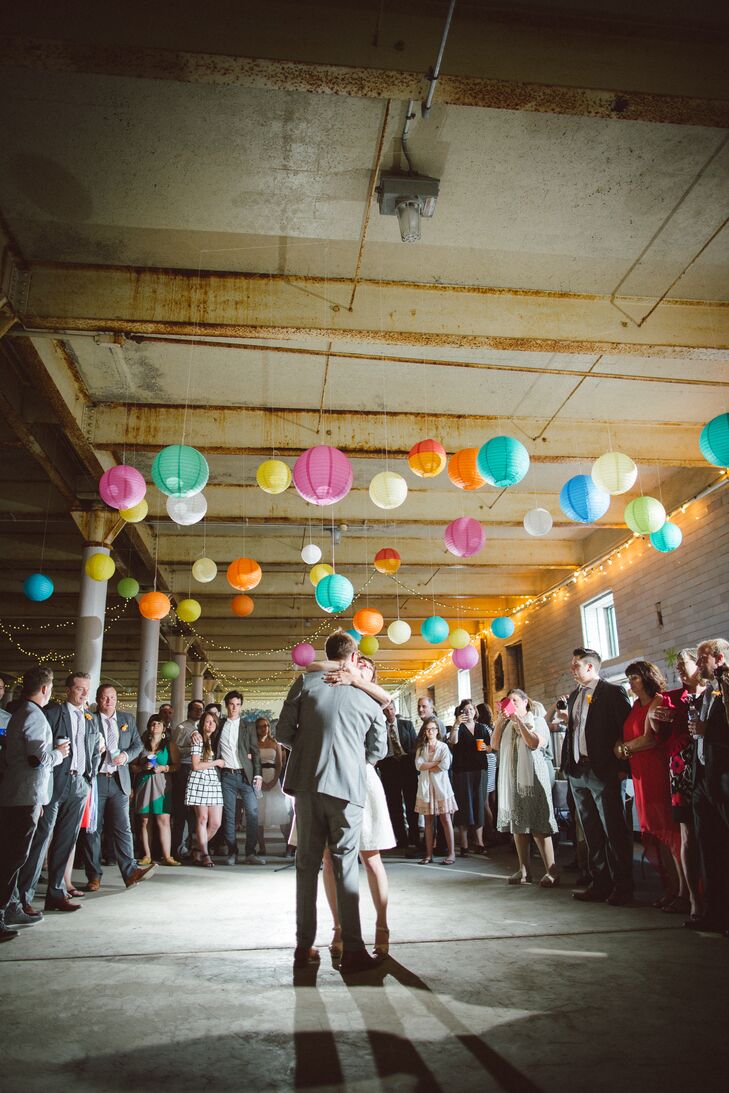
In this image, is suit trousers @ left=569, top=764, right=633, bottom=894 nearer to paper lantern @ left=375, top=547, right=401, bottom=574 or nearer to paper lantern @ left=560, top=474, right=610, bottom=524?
paper lantern @ left=560, top=474, right=610, bottom=524

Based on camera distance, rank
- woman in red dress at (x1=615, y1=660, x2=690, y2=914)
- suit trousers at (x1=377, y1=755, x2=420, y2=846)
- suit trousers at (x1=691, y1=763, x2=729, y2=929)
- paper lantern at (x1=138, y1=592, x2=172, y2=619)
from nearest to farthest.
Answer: suit trousers at (x1=691, y1=763, x2=729, y2=929), woman in red dress at (x1=615, y1=660, x2=690, y2=914), suit trousers at (x1=377, y1=755, x2=420, y2=846), paper lantern at (x1=138, y1=592, x2=172, y2=619)

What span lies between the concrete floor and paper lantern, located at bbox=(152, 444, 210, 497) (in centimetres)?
298

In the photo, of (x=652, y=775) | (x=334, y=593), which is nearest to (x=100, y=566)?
(x=334, y=593)

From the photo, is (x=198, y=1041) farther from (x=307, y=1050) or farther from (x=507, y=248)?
(x=507, y=248)

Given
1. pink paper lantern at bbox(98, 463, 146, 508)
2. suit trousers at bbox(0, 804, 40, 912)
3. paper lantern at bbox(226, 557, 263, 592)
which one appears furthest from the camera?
paper lantern at bbox(226, 557, 263, 592)

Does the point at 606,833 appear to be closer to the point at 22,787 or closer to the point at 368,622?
the point at 22,787

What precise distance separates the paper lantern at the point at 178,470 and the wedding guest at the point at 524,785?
297cm

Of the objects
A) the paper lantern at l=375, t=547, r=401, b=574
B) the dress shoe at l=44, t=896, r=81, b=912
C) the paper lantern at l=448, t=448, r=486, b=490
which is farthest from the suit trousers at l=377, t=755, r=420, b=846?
the dress shoe at l=44, t=896, r=81, b=912

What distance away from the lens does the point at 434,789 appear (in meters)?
6.61

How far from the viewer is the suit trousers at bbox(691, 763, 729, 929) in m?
3.63

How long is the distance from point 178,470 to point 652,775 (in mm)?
3918

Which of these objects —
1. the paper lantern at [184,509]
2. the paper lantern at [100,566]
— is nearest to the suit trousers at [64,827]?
the paper lantern at [184,509]

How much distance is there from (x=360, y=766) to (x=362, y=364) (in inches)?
196

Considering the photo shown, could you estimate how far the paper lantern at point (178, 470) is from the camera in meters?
5.33
